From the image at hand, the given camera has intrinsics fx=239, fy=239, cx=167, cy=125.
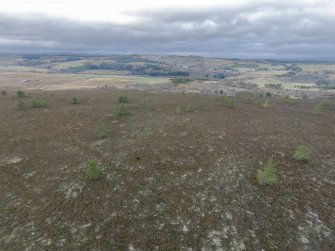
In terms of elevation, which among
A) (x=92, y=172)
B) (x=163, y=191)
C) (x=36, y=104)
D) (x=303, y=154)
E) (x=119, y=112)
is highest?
(x=92, y=172)

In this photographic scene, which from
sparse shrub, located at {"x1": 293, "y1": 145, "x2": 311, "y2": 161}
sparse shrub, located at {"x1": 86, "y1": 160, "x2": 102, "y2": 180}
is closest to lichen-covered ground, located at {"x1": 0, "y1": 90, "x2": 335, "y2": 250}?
sparse shrub, located at {"x1": 86, "y1": 160, "x2": 102, "y2": 180}

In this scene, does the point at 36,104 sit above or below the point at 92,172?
below

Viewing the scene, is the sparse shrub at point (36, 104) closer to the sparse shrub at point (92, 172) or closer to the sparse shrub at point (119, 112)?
the sparse shrub at point (119, 112)

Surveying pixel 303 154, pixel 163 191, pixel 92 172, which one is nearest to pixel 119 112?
pixel 92 172

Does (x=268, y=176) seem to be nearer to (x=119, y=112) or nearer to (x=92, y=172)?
(x=92, y=172)

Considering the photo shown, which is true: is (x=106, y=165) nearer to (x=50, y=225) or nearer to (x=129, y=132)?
(x=50, y=225)

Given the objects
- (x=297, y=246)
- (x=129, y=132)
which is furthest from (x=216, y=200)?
(x=129, y=132)

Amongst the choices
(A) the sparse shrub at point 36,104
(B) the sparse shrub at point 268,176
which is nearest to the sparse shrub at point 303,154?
(B) the sparse shrub at point 268,176

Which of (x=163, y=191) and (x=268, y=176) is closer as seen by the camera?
(x=163, y=191)
